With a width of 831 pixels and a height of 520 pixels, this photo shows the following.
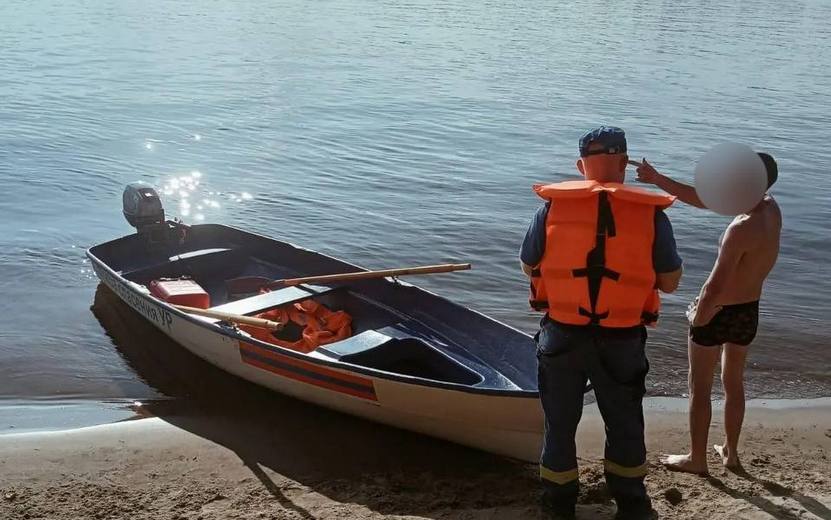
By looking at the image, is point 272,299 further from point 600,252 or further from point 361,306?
point 600,252

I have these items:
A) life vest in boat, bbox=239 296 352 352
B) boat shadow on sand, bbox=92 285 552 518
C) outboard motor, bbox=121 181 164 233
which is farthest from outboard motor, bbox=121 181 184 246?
life vest in boat, bbox=239 296 352 352

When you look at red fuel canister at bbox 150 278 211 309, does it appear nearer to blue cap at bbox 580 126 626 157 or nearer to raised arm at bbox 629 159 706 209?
raised arm at bbox 629 159 706 209

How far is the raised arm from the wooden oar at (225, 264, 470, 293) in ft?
7.80

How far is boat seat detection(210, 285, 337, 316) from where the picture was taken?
7.45m

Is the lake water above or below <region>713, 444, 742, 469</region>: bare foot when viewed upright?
above

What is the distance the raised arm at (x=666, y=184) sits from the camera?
4641 millimetres

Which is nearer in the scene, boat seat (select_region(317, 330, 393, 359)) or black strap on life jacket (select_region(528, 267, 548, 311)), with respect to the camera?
black strap on life jacket (select_region(528, 267, 548, 311))

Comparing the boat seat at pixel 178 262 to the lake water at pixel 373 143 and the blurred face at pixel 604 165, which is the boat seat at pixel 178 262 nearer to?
the lake water at pixel 373 143

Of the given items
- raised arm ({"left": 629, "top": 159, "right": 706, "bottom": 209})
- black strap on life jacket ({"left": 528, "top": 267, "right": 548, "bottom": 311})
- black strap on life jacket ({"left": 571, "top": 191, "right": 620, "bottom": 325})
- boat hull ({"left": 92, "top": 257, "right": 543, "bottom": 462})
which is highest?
raised arm ({"left": 629, "top": 159, "right": 706, "bottom": 209})

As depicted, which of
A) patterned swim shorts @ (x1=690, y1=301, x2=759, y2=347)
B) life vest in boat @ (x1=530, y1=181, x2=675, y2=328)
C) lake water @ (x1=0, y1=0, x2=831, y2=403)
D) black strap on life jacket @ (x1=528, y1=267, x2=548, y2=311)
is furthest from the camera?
lake water @ (x1=0, y1=0, x2=831, y2=403)

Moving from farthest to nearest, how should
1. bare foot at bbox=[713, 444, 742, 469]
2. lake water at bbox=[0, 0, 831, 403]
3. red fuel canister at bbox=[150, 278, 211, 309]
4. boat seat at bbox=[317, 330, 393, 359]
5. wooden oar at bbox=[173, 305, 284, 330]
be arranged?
lake water at bbox=[0, 0, 831, 403], red fuel canister at bbox=[150, 278, 211, 309], wooden oar at bbox=[173, 305, 284, 330], boat seat at bbox=[317, 330, 393, 359], bare foot at bbox=[713, 444, 742, 469]

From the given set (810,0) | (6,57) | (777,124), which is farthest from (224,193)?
(810,0)

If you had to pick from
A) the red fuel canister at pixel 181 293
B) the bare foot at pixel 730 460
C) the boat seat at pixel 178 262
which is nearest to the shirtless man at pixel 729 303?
the bare foot at pixel 730 460

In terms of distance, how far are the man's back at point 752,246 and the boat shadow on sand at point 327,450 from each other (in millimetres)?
1667
